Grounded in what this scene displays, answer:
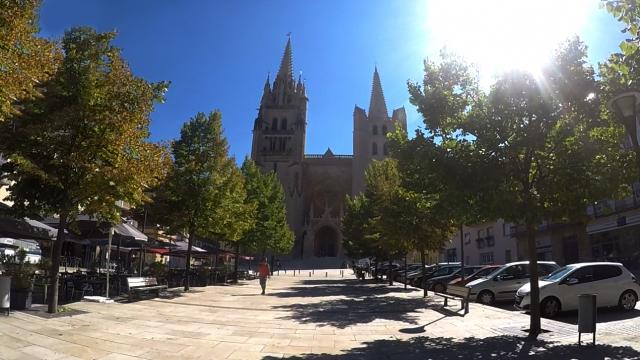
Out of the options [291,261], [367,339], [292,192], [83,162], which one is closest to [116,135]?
[83,162]

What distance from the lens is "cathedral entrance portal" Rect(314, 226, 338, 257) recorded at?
8806 centimetres

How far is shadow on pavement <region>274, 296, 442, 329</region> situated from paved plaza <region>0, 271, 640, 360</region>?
3cm

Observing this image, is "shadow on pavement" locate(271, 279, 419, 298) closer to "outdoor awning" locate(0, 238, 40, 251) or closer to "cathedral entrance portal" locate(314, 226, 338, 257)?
"outdoor awning" locate(0, 238, 40, 251)

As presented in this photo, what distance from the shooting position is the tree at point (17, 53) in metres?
7.14

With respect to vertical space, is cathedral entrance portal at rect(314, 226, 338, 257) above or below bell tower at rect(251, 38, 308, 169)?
below

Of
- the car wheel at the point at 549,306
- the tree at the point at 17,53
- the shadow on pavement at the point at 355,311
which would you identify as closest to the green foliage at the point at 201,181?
the shadow on pavement at the point at 355,311

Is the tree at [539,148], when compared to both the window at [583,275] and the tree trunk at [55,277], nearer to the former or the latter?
the window at [583,275]

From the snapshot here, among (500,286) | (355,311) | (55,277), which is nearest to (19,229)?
(55,277)

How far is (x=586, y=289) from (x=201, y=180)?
15869 millimetres

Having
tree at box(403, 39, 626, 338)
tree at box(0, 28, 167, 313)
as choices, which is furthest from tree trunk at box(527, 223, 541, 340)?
tree at box(0, 28, 167, 313)

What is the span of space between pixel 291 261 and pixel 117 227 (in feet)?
→ 211

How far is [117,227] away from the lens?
678 inches

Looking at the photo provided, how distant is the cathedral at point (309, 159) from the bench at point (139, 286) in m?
67.7

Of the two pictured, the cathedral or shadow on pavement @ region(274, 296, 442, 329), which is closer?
shadow on pavement @ region(274, 296, 442, 329)
